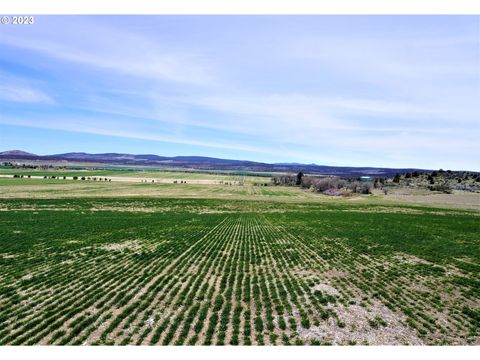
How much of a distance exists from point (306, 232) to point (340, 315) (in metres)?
25.0

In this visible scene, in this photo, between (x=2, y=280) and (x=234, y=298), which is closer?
(x=234, y=298)

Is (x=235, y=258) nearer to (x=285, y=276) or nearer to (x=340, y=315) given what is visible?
(x=285, y=276)

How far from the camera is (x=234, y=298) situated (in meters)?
15.9

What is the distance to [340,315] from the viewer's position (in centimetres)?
1411

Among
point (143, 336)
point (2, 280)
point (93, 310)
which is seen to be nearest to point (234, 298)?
point (143, 336)

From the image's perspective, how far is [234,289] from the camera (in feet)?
56.7

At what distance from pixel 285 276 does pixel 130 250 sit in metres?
14.1

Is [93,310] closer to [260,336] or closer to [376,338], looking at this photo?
[260,336]

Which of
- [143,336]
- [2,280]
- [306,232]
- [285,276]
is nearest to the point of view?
[143,336]

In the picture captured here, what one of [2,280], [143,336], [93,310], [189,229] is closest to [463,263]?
[143,336]

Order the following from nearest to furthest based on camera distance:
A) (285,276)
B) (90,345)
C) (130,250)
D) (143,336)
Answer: (90,345) < (143,336) < (285,276) < (130,250)

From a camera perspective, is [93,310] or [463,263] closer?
[93,310]

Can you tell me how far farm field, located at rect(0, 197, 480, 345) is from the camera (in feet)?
39.9

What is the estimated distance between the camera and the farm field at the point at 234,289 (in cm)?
1215
